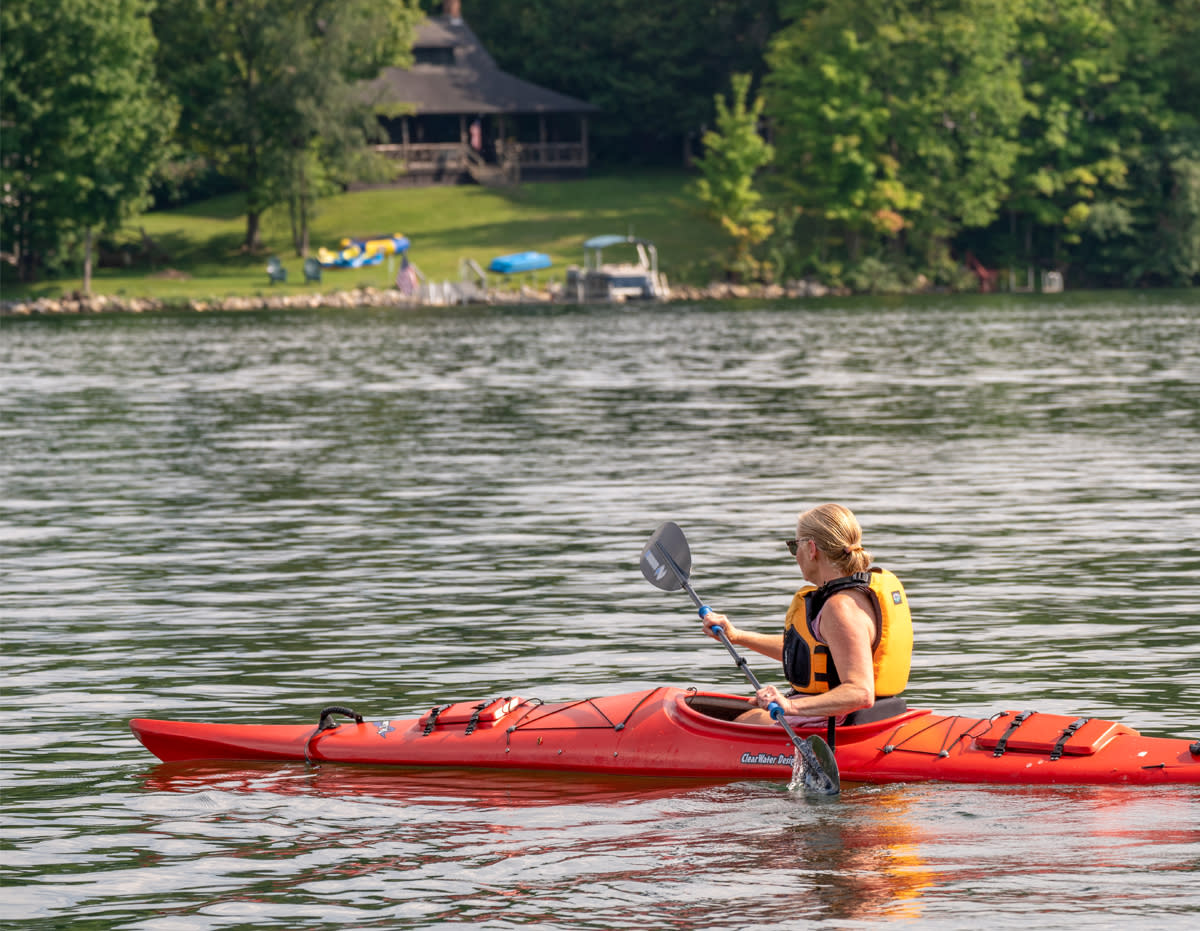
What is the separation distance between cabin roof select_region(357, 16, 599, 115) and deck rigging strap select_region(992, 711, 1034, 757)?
6852 centimetres

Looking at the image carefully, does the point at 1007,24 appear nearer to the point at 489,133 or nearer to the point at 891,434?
the point at 489,133

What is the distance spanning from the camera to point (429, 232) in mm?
70812

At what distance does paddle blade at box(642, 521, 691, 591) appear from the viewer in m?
9.84

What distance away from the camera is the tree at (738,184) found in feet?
221

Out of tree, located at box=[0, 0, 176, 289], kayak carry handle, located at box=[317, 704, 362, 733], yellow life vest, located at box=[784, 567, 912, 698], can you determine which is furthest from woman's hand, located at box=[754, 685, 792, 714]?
tree, located at box=[0, 0, 176, 289]

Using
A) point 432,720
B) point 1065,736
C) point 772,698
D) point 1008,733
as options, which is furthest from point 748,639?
point 432,720

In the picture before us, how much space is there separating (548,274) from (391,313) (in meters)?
9.73

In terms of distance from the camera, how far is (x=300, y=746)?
9.29m

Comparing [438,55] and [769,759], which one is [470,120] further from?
[769,759]

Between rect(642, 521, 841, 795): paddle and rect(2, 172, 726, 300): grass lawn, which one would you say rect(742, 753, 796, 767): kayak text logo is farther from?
rect(2, 172, 726, 300): grass lawn

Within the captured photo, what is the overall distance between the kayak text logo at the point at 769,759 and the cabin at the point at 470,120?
69.2m

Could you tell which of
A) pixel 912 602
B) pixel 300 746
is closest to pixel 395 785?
pixel 300 746

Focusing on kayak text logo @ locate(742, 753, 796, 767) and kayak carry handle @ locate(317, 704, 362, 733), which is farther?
kayak carry handle @ locate(317, 704, 362, 733)

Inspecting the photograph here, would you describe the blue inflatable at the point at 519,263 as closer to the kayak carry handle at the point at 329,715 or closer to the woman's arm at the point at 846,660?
the kayak carry handle at the point at 329,715
